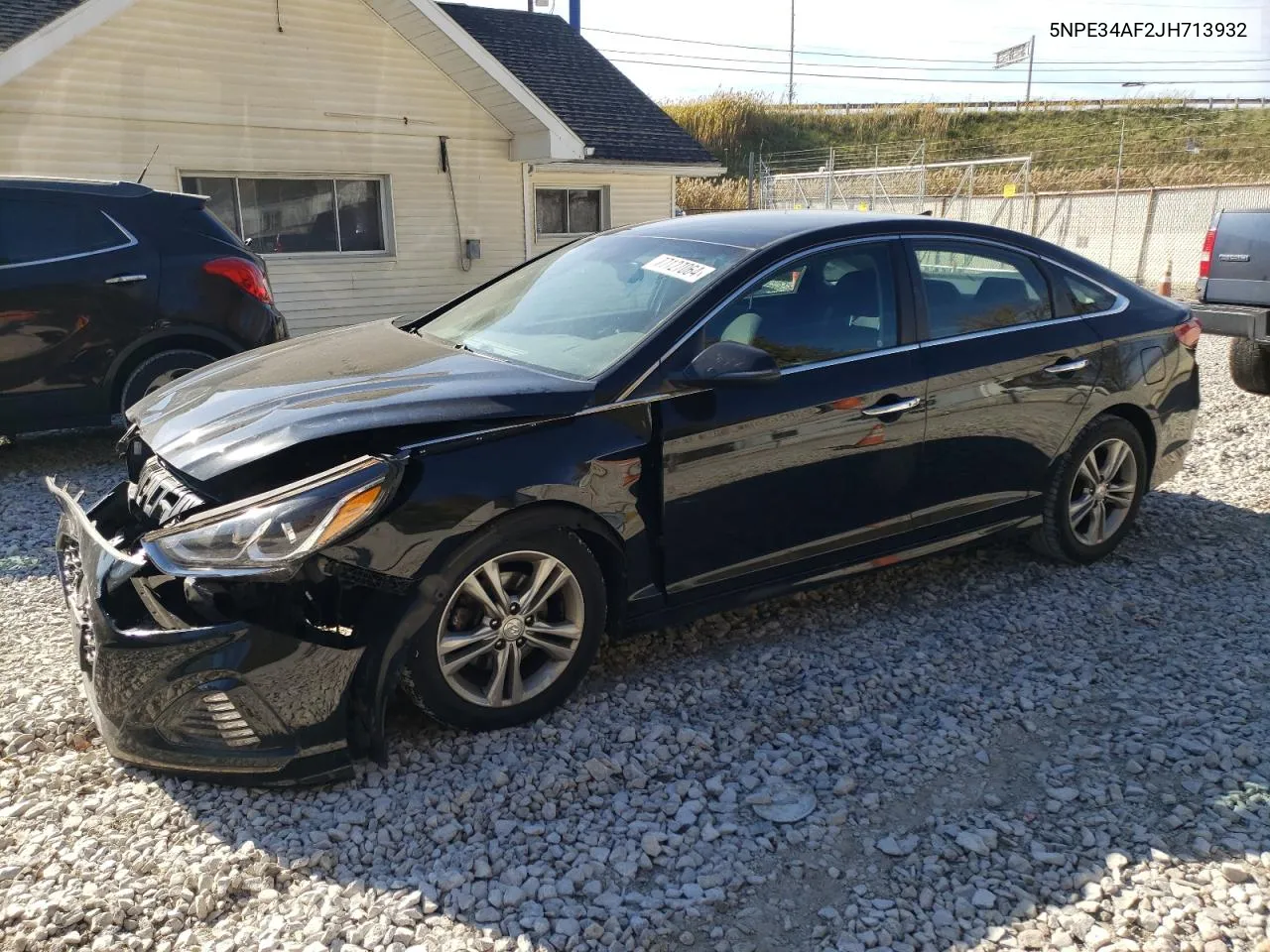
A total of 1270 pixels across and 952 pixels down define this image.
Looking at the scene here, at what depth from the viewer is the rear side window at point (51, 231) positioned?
6211 millimetres

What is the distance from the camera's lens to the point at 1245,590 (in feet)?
15.1

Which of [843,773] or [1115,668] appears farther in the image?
[1115,668]

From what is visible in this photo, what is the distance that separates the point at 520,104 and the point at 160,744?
1039cm

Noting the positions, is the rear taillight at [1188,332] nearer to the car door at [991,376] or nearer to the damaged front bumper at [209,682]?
the car door at [991,376]

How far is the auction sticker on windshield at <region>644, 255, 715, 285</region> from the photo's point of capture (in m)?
3.78

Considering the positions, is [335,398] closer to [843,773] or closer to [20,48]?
[843,773]

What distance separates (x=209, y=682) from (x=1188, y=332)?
4.71 metres

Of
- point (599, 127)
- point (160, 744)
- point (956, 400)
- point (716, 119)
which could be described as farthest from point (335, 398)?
point (716, 119)

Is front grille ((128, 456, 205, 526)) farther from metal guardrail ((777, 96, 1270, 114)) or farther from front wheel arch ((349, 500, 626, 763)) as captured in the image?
metal guardrail ((777, 96, 1270, 114))

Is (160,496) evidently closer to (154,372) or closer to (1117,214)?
(154,372)

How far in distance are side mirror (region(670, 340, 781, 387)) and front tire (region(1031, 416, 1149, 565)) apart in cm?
193

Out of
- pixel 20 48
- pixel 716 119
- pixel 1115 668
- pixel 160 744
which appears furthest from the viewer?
pixel 716 119

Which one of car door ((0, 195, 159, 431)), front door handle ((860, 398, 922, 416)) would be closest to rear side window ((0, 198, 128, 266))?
car door ((0, 195, 159, 431))

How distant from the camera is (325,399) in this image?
3234mm
